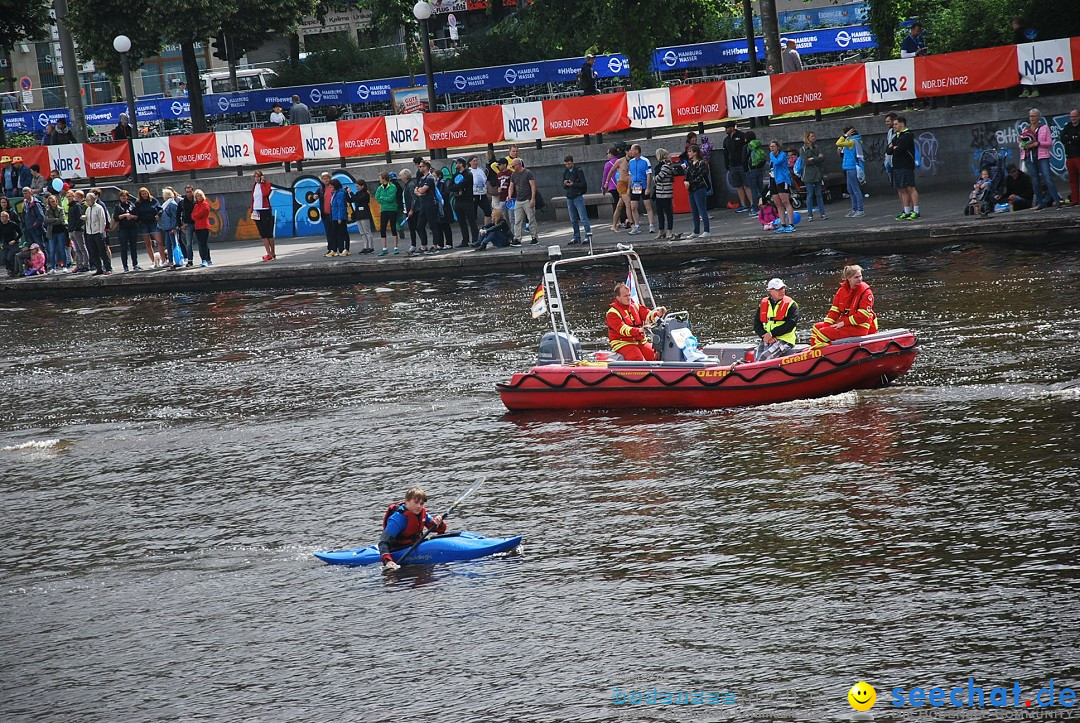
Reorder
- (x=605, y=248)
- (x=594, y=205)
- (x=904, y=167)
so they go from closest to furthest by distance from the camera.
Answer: (x=904, y=167), (x=605, y=248), (x=594, y=205)

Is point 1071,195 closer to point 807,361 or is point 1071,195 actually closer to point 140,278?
point 807,361

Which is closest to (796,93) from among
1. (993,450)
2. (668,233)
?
(668,233)

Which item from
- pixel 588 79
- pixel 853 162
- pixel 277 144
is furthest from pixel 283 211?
pixel 853 162

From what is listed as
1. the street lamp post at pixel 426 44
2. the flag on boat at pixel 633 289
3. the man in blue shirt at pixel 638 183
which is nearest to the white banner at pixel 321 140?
the street lamp post at pixel 426 44

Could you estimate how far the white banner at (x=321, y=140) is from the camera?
3291 cm

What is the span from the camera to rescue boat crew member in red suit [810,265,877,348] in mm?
15492

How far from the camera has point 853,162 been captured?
25.3 m

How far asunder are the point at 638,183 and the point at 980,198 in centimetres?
706

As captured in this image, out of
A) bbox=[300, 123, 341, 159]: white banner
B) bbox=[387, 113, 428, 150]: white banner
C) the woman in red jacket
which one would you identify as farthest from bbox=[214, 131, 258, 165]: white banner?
bbox=[387, 113, 428, 150]: white banner

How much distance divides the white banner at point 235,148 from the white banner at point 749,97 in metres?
12.8

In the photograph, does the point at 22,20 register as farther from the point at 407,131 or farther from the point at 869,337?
the point at 869,337

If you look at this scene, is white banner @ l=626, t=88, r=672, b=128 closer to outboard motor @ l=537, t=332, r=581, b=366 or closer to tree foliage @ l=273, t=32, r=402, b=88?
outboard motor @ l=537, t=332, r=581, b=366

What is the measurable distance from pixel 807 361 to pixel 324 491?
580 centimetres

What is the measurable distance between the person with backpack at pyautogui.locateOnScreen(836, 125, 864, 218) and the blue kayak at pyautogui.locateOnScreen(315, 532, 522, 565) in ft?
51.5
